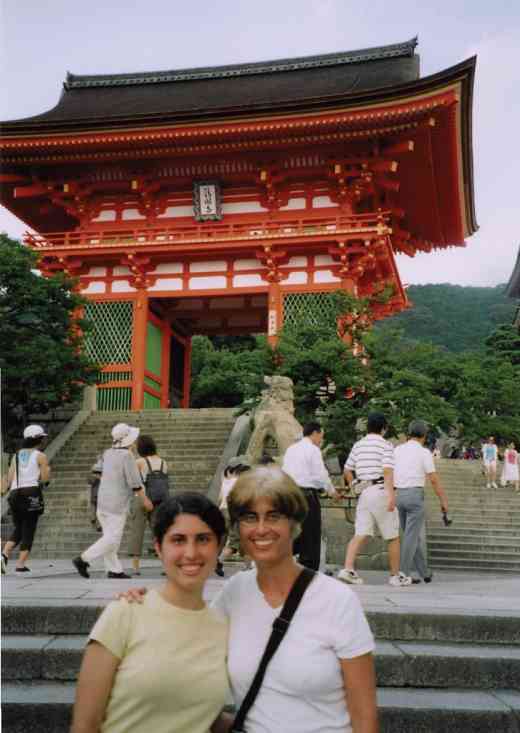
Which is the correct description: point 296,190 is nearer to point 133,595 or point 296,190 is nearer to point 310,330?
point 310,330

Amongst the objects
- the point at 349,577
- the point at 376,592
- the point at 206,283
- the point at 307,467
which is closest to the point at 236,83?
the point at 206,283

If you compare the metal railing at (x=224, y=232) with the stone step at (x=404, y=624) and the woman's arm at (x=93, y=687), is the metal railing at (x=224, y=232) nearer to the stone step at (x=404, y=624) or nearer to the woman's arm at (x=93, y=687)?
the stone step at (x=404, y=624)

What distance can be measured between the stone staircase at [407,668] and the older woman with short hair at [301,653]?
1.25 metres

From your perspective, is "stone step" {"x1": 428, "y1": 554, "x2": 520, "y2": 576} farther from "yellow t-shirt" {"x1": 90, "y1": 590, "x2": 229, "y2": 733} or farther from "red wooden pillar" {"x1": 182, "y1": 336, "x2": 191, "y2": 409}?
"red wooden pillar" {"x1": 182, "y1": 336, "x2": 191, "y2": 409}

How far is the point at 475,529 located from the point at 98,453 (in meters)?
7.29

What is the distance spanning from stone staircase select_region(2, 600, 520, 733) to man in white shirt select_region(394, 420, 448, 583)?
299 centimetres

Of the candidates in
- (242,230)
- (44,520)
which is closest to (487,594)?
(44,520)

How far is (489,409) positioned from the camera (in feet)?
55.2

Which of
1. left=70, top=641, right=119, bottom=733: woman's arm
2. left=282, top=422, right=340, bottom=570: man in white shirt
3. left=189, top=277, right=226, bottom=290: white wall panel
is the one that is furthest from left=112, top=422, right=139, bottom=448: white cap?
left=189, top=277, right=226, bottom=290: white wall panel

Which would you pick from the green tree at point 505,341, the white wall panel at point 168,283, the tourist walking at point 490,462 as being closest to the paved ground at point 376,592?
the tourist walking at point 490,462

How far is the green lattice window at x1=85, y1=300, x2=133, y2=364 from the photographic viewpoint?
60.3ft

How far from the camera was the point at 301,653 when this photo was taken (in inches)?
90.0

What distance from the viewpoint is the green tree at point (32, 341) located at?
46.7ft

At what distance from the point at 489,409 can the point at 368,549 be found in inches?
331
